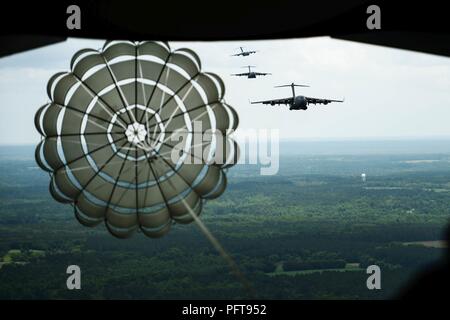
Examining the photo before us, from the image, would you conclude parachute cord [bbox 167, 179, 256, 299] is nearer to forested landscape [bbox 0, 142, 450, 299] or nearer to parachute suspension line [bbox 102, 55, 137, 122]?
forested landscape [bbox 0, 142, 450, 299]

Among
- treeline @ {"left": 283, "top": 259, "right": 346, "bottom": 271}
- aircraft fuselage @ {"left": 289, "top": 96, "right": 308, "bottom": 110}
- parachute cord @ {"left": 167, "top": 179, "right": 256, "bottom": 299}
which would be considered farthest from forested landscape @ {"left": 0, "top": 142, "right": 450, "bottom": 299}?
aircraft fuselage @ {"left": 289, "top": 96, "right": 308, "bottom": 110}

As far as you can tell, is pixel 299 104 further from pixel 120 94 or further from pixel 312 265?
pixel 312 265

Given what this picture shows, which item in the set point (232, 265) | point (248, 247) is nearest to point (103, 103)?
point (232, 265)

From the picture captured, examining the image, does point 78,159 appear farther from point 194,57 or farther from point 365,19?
point 365,19

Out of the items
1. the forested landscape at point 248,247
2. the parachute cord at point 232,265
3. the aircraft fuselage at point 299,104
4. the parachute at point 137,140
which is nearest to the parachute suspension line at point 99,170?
the parachute at point 137,140

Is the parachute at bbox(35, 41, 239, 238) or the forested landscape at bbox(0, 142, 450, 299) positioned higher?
the parachute at bbox(35, 41, 239, 238)

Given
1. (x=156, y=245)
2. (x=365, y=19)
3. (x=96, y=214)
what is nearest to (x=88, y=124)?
(x=96, y=214)
